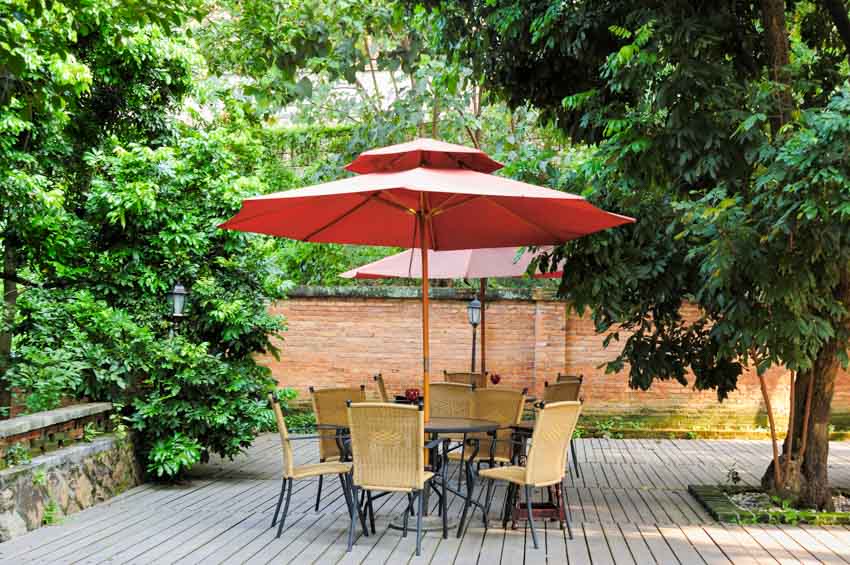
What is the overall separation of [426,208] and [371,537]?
94.1 inches

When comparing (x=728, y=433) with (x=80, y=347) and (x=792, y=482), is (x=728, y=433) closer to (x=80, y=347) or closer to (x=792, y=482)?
(x=792, y=482)

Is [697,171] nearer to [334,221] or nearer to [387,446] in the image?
[334,221]

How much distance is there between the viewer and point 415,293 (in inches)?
504

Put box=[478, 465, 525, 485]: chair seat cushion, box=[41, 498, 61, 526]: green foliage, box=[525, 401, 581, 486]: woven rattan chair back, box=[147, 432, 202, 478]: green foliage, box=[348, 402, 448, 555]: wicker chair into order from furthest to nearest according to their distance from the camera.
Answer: box=[147, 432, 202, 478]: green foliage, box=[41, 498, 61, 526]: green foliage, box=[478, 465, 525, 485]: chair seat cushion, box=[525, 401, 581, 486]: woven rattan chair back, box=[348, 402, 448, 555]: wicker chair

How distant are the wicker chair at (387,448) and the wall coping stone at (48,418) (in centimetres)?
238

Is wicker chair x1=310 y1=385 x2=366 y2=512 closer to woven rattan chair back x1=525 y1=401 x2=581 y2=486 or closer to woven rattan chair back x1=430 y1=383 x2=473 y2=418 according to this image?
woven rattan chair back x1=430 y1=383 x2=473 y2=418

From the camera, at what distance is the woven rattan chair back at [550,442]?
568 centimetres

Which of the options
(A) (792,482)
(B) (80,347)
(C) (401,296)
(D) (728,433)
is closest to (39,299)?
(B) (80,347)

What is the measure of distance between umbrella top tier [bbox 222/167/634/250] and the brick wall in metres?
4.75

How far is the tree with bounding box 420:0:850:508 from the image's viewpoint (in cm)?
601

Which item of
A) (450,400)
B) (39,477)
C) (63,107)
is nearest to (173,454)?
(39,477)

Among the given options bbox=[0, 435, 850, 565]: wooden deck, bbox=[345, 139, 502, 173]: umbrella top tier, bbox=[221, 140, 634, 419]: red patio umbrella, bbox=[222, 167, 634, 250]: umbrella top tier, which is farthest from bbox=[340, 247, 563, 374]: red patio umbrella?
bbox=[345, 139, 502, 173]: umbrella top tier

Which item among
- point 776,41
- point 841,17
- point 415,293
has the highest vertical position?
point 841,17

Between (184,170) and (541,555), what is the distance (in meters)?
4.96
